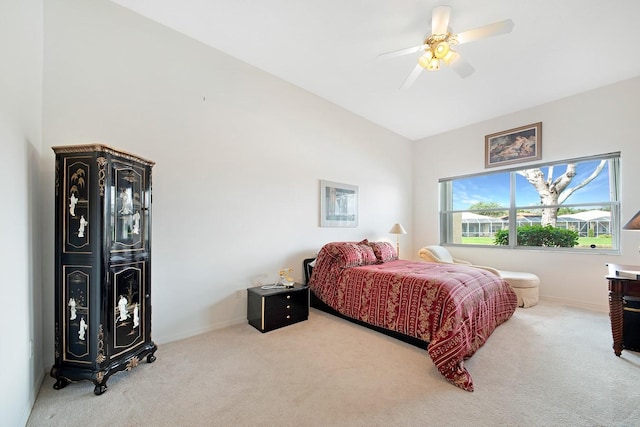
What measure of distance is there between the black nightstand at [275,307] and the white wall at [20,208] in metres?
1.62

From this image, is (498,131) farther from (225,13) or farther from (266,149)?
(225,13)

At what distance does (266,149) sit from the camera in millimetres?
3344

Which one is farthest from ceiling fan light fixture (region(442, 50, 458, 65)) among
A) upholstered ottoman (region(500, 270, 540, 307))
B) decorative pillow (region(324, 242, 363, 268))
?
upholstered ottoman (region(500, 270, 540, 307))

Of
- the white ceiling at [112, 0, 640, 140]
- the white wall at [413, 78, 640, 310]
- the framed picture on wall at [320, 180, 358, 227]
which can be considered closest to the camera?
the white ceiling at [112, 0, 640, 140]

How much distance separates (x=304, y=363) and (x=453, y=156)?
15.5 feet

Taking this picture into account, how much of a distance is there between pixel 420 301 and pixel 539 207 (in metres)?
3.35

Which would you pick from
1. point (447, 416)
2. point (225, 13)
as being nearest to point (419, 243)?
point (447, 416)

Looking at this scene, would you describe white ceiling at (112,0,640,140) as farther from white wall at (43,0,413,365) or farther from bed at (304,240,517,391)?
bed at (304,240,517,391)

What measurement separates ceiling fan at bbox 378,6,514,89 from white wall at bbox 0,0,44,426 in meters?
2.57

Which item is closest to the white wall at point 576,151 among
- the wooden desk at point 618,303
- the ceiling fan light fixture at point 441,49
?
the wooden desk at point 618,303

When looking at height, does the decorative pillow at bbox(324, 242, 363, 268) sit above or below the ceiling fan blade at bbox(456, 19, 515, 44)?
below

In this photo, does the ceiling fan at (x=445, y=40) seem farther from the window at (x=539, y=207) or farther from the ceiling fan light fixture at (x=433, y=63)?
the window at (x=539, y=207)

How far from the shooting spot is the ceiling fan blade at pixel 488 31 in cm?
203

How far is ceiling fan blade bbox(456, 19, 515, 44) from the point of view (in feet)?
6.66
